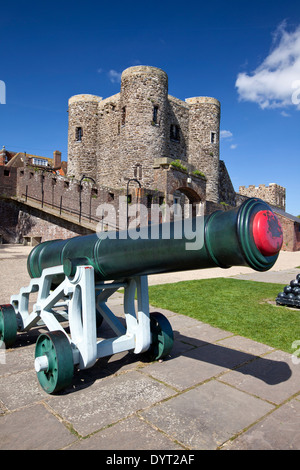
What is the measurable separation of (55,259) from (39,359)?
1.08 metres

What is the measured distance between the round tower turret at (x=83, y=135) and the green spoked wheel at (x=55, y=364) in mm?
27691

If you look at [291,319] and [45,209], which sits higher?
[45,209]

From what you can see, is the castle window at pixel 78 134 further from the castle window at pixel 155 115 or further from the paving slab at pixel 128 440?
the paving slab at pixel 128 440

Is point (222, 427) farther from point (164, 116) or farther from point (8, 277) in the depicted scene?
point (164, 116)

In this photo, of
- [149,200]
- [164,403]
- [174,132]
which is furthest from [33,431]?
[174,132]

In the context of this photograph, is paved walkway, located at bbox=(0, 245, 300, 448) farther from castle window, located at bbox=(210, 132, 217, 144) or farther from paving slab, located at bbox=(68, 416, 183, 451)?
castle window, located at bbox=(210, 132, 217, 144)

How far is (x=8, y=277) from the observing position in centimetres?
884

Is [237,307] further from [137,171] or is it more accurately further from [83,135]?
[83,135]

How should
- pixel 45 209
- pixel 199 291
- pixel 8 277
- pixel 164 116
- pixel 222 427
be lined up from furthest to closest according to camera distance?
pixel 164 116 < pixel 45 209 < pixel 8 277 < pixel 199 291 < pixel 222 427

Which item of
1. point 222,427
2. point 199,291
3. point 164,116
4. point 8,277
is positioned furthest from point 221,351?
point 164,116

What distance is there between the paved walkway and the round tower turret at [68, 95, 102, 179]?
1067 inches

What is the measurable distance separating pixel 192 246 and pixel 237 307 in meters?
3.99

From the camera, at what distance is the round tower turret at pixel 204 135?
30.3 meters

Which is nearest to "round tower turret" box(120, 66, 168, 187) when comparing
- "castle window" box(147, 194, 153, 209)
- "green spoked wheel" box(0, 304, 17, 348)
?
"castle window" box(147, 194, 153, 209)
